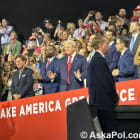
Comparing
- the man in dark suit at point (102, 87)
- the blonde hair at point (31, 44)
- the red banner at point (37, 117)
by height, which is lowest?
the red banner at point (37, 117)

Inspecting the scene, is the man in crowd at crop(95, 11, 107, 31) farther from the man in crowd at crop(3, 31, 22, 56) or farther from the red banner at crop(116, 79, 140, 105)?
the red banner at crop(116, 79, 140, 105)

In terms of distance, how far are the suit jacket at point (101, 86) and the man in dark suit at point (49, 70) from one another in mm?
3303

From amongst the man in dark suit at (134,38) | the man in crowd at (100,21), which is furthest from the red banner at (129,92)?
the man in crowd at (100,21)

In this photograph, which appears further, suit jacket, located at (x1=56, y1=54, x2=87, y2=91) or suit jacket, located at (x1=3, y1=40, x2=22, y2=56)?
suit jacket, located at (x1=3, y1=40, x2=22, y2=56)

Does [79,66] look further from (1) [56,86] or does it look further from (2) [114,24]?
(2) [114,24]

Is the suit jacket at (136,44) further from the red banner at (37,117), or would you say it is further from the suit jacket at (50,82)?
the suit jacket at (50,82)

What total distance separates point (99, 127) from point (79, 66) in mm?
3536

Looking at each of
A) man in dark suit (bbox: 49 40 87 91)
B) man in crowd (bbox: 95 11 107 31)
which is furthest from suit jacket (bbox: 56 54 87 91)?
man in crowd (bbox: 95 11 107 31)

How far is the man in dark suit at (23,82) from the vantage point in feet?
25.0

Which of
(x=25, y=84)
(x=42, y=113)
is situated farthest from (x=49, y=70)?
(x=42, y=113)

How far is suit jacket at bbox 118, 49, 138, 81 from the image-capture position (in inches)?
261

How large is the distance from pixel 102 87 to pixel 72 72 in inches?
122

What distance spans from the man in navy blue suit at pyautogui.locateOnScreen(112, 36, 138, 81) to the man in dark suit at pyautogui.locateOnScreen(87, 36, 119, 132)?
2.35 m

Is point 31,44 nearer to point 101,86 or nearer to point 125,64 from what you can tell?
point 125,64
